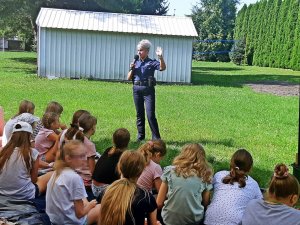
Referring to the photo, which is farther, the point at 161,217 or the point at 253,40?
the point at 253,40

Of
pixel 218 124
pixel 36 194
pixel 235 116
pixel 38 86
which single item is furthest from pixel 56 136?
pixel 38 86

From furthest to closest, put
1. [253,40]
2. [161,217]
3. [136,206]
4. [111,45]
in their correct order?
[253,40] < [111,45] < [161,217] < [136,206]

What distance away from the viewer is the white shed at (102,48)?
2116 centimetres

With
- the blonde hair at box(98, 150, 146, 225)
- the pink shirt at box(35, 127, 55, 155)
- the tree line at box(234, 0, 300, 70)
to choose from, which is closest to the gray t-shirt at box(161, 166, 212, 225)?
the blonde hair at box(98, 150, 146, 225)

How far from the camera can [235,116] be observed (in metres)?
12.5

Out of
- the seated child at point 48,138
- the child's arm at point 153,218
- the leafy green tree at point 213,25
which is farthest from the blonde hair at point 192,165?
the leafy green tree at point 213,25

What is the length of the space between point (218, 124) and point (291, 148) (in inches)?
99.8

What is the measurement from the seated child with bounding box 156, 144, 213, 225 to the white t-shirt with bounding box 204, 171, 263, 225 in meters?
0.11

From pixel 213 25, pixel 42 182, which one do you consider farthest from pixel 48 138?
pixel 213 25

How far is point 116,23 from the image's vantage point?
871 inches

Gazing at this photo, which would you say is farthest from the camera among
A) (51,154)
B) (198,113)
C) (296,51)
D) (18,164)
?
(296,51)

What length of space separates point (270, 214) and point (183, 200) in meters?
0.85

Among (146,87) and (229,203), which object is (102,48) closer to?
(146,87)

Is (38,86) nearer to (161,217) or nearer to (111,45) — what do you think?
(111,45)
